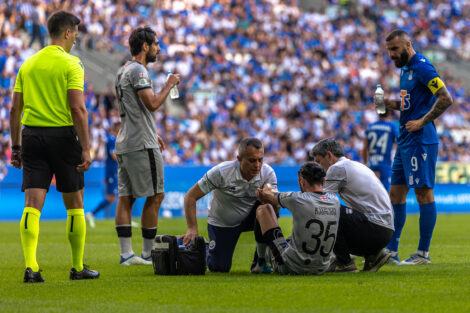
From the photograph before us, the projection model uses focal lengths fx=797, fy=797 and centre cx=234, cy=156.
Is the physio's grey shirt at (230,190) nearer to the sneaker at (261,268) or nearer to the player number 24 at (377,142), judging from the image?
the sneaker at (261,268)

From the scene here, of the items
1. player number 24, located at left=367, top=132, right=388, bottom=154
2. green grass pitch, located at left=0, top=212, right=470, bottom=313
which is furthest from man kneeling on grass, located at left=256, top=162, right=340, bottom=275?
player number 24, located at left=367, top=132, right=388, bottom=154

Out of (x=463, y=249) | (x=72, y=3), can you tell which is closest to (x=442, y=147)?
(x=72, y=3)

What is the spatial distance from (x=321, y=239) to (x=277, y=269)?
1.98 feet

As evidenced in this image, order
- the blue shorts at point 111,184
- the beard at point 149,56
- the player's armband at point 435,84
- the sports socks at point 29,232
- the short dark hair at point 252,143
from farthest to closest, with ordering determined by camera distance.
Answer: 1. the blue shorts at point 111,184
2. the beard at point 149,56
3. the player's armband at point 435,84
4. the short dark hair at point 252,143
5. the sports socks at point 29,232

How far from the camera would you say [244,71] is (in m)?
28.8

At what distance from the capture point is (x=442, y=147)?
26.7 m

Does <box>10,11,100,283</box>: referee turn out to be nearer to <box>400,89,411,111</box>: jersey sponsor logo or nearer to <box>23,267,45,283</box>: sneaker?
<box>23,267,45,283</box>: sneaker

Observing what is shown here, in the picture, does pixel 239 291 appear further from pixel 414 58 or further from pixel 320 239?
pixel 414 58

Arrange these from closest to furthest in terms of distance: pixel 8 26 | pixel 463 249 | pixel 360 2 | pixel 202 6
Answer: pixel 463 249 < pixel 8 26 < pixel 202 6 < pixel 360 2

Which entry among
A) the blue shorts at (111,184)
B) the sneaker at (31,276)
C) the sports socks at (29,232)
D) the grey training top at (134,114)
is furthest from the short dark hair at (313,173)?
the blue shorts at (111,184)

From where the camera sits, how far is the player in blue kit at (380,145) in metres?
13.6

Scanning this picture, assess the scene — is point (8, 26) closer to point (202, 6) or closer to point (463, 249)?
point (202, 6)

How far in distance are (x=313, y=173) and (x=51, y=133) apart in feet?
7.27

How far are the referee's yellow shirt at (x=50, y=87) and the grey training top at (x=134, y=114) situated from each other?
1.68 m
